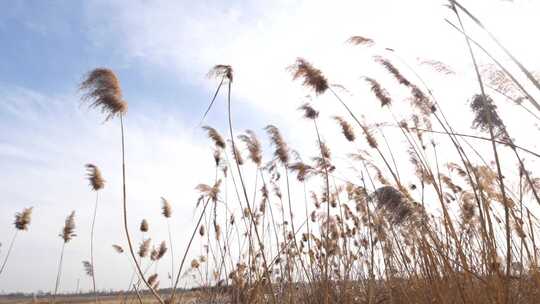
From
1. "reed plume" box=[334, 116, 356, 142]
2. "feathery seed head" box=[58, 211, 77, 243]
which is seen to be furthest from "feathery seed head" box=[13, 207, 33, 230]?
"reed plume" box=[334, 116, 356, 142]

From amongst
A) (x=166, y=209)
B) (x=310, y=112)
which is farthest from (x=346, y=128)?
(x=166, y=209)

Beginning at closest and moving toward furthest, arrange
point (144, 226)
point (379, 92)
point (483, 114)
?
point (483, 114) → point (379, 92) → point (144, 226)

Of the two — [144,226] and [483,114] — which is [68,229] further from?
[483,114]

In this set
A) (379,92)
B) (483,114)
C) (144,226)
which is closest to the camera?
(483,114)

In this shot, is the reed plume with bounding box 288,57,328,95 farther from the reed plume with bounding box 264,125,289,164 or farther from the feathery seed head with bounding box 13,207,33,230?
the feathery seed head with bounding box 13,207,33,230

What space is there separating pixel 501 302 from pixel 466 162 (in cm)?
101

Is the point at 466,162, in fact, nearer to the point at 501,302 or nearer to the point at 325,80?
the point at 501,302

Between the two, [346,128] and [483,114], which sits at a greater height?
[346,128]

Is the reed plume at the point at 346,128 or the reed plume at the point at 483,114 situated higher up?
the reed plume at the point at 346,128

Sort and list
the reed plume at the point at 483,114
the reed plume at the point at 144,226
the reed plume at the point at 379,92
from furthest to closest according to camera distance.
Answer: the reed plume at the point at 144,226 < the reed plume at the point at 379,92 < the reed plume at the point at 483,114

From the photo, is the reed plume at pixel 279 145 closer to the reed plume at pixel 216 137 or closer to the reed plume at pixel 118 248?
the reed plume at pixel 216 137

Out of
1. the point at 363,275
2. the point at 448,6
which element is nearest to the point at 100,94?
the point at 448,6

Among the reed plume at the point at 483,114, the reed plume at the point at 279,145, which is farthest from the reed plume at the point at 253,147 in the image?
the reed plume at the point at 483,114

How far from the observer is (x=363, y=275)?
6.07m
